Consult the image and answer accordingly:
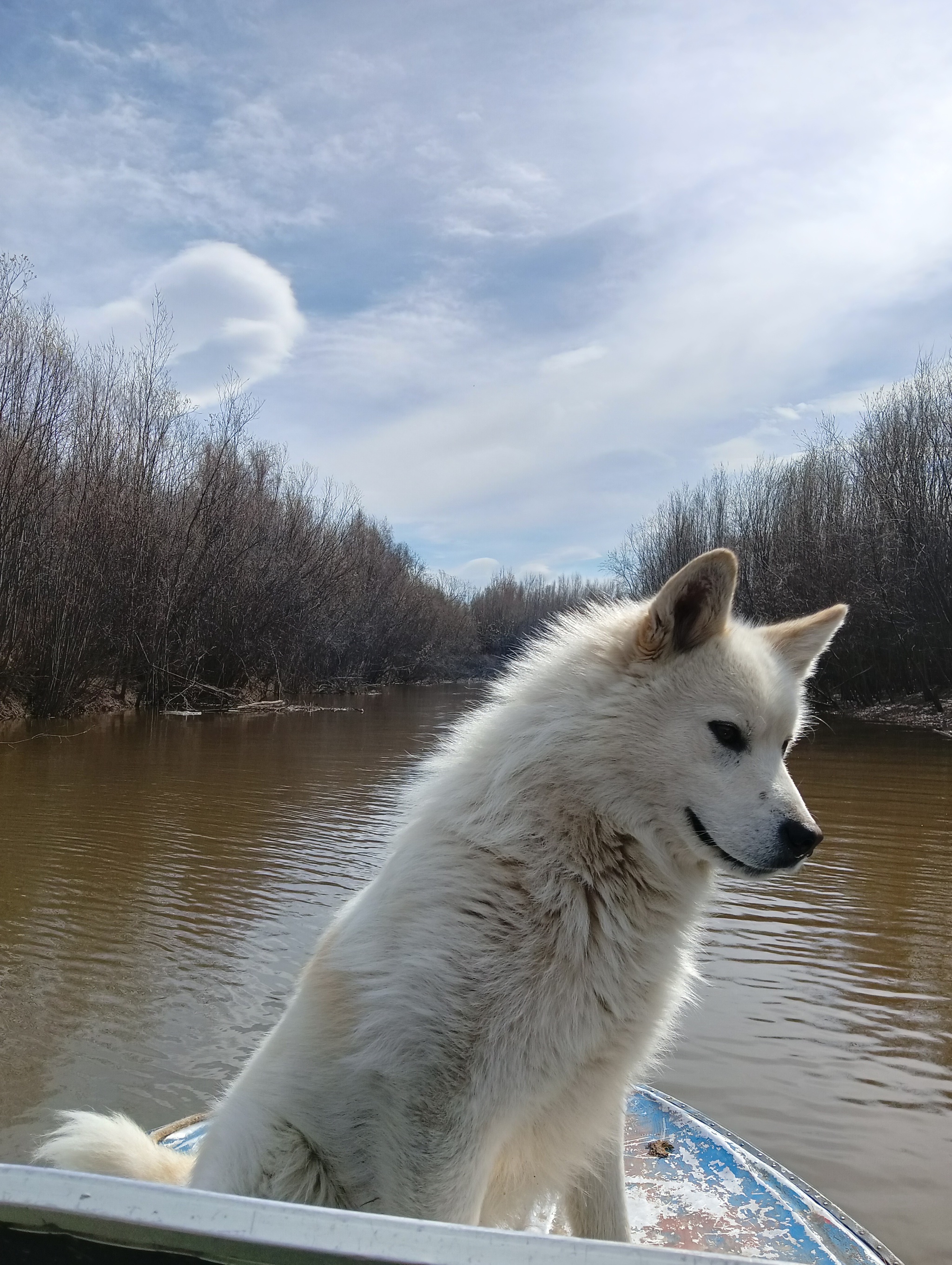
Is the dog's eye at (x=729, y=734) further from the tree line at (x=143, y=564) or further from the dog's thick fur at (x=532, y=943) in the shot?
the tree line at (x=143, y=564)

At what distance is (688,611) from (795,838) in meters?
0.71

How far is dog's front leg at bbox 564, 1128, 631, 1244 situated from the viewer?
96.4 inches

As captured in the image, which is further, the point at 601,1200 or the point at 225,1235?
the point at 601,1200

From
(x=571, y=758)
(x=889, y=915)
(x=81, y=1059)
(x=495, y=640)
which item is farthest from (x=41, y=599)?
(x=495, y=640)

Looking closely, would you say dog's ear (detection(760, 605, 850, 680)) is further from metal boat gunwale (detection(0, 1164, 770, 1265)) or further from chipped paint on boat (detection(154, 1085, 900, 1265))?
metal boat gunwale (detection(0, 1164, 770, 1265))

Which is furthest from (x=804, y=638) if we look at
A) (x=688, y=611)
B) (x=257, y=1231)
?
(x=257, y=1231)

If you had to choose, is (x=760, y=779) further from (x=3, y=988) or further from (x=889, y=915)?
(x=889, y=915)

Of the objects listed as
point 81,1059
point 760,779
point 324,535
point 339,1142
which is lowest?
point 81,1059

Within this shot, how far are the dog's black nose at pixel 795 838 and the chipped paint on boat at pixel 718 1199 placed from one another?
1.08m

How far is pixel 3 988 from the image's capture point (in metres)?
5.09

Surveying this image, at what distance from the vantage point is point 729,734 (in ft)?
7.90

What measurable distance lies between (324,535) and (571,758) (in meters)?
37.0

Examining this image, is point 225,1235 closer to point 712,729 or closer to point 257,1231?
point 257,1231

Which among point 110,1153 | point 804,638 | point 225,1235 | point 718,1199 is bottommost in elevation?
point 718,1199
